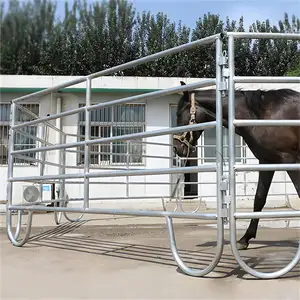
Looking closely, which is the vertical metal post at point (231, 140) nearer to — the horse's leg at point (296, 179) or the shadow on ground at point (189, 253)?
the shadow on ground at point (189, 253)

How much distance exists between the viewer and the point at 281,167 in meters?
2.83

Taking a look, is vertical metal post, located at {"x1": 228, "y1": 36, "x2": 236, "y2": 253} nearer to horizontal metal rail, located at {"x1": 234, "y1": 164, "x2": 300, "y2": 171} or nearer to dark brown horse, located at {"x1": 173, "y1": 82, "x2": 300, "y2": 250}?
horizontal metal rail, located at {"x1": 234, "y1": 164, "x2": 300, "y2": 171}

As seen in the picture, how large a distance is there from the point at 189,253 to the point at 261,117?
167 cm

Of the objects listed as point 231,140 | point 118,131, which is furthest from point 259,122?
point 118,131

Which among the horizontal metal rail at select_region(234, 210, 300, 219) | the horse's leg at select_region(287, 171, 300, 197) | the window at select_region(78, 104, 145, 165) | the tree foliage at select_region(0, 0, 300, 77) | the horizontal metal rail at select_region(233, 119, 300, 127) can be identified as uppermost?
the tree foliage at select_region(0, 0, 300, 77)

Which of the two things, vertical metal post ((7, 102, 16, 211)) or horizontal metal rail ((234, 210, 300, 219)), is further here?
vertical metal post ((7, 102, 16, 211))

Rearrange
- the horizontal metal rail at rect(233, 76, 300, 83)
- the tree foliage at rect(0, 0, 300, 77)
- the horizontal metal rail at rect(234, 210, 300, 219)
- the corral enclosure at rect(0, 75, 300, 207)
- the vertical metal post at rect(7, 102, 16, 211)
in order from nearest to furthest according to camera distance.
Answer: the horizontal metal rail at rect(234, 210, 300, 219)
the horizontal metal rail at rect(233, 76, 300, 83)
the vertical metal post at rect(7, 102, 16, 211)
the corral enclosure at rect(0, 75, 300, 207)
the tree foliage at rect(0, 0, 300, 77)

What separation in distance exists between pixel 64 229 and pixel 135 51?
42.7 ft

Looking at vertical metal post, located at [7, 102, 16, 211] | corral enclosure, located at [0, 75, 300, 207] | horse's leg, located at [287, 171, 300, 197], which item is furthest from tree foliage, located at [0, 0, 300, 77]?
horse's leg, located at [287, 171, 300, 197]

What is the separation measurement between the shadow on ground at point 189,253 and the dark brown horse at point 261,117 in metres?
0.85

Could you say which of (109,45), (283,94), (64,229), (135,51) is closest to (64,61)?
(109,45)

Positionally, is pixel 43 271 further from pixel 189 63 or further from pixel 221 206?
pixel 189 63

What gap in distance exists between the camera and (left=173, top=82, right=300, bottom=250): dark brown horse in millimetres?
3672

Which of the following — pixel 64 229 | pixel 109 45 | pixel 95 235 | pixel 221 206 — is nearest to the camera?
pixel 221 206
